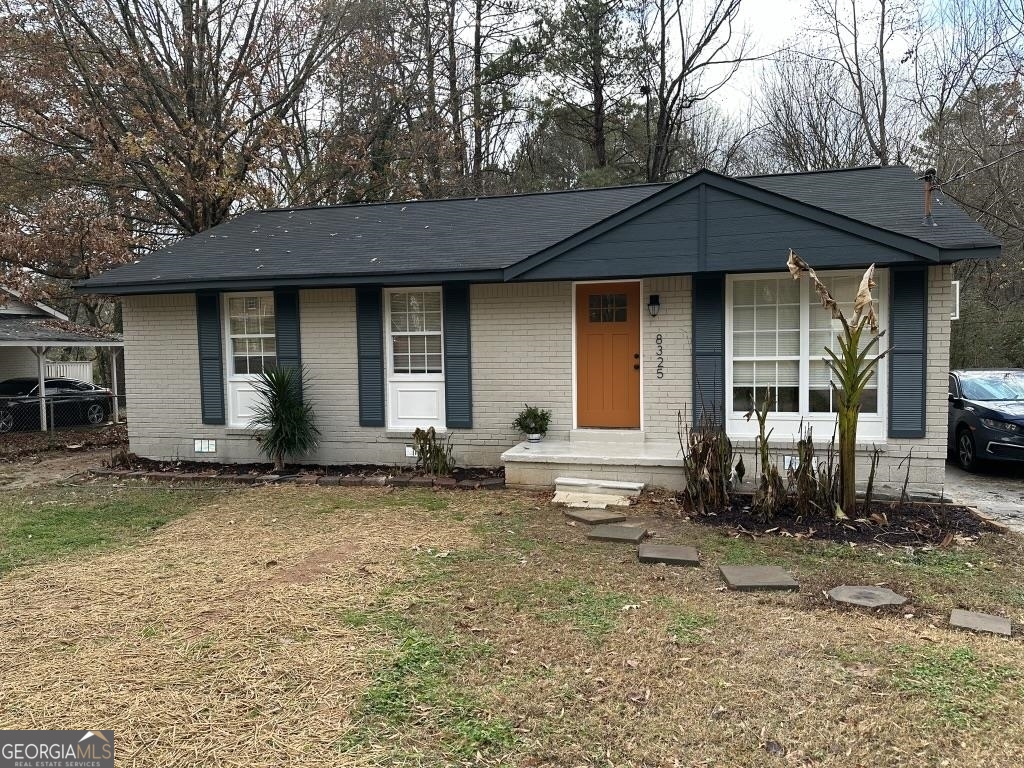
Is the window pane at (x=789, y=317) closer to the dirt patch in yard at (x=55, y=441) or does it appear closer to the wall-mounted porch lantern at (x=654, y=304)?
the wall-mounted porch lantern at (x=654, y=304)

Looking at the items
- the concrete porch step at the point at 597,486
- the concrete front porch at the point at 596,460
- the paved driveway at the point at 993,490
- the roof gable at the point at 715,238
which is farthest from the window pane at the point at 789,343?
the paved driveway at the point at 993,490

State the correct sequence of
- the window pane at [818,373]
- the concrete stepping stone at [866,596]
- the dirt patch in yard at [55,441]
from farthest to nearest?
the dirt patch in yard at [55,441]
the window pane at [818,373]
the concrete stepping stone at [866,596]

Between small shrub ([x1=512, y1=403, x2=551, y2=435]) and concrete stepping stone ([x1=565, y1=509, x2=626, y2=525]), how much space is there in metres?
1.86

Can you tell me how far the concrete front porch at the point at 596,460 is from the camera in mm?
7504

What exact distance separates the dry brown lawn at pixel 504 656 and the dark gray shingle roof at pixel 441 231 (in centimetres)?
398

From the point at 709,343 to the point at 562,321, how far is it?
1.90m

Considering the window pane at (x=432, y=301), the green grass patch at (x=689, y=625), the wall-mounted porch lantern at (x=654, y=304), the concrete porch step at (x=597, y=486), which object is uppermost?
the window pane at (x=432, y=301)

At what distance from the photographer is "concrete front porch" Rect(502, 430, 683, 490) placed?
7504 mm

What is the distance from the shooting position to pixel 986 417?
902cm

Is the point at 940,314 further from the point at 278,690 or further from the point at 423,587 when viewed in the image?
the point at 278,690

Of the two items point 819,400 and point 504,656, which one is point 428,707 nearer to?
point 504,656

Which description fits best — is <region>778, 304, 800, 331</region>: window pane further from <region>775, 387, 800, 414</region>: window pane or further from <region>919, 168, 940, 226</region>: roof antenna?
<region>919, 168, 940, 226</region>: roof antenna

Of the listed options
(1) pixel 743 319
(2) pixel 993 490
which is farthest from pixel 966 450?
(1) pixel 743 319

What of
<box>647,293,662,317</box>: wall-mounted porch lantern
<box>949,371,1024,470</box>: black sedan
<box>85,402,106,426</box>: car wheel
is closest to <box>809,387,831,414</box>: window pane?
<box>647,293,662,317</box>: wall-mounted porch lantern
